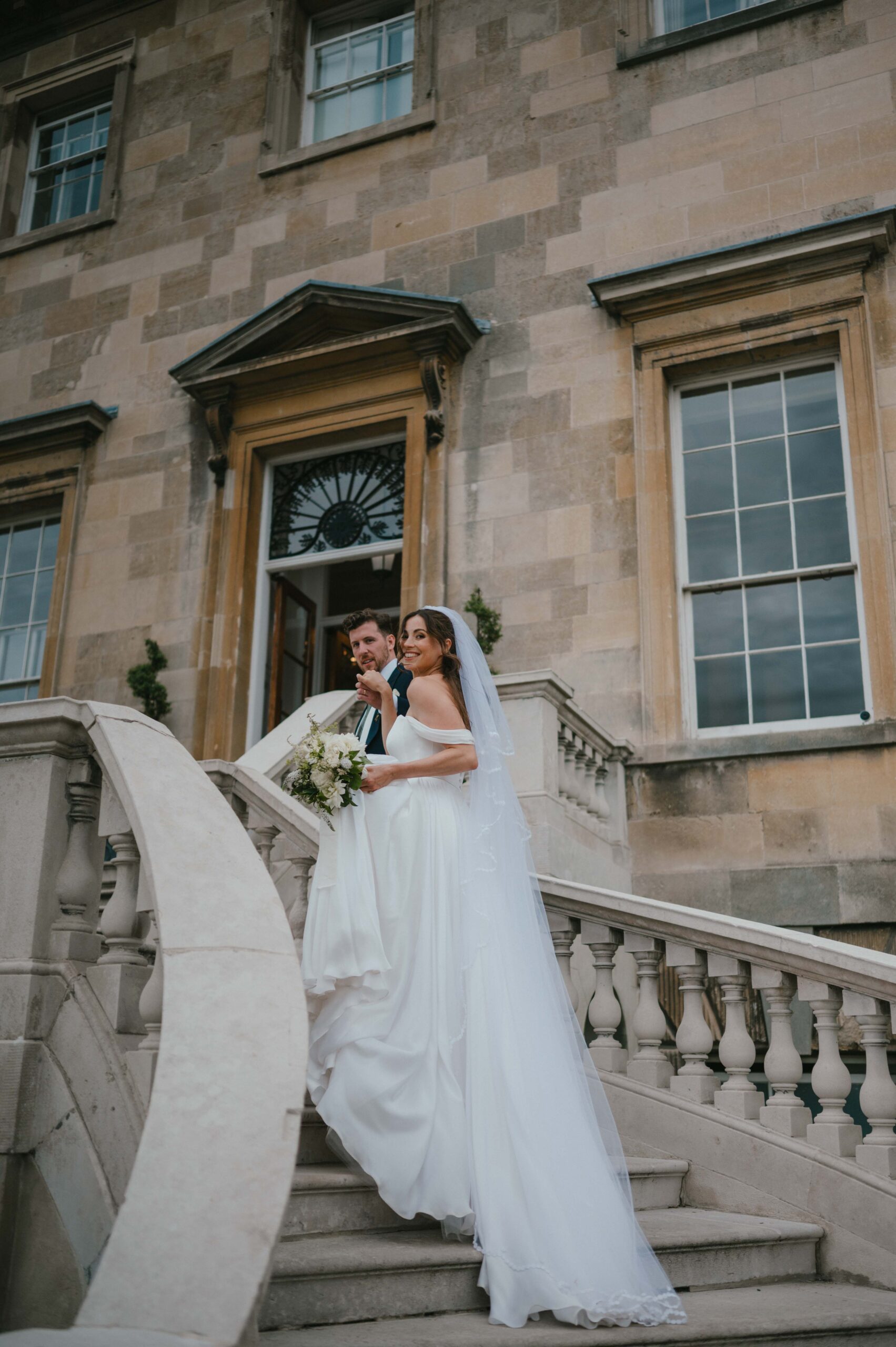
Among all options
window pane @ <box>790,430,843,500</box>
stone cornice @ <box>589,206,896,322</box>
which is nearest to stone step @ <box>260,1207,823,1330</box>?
window pane @ <box>790,430,843,500</box>

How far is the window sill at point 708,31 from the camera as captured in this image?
848 centimetres

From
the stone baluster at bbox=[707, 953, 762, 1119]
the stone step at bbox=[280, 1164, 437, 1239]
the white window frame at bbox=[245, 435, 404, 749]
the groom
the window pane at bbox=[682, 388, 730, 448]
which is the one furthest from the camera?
the white window frame at bbox=[245, 435, 404, 749]

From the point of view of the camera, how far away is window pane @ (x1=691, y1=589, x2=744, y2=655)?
787 centimetres

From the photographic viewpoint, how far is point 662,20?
9172 mm

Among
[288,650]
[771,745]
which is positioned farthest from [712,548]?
[288,650]

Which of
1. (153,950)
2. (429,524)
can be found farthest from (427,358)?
(153,950)

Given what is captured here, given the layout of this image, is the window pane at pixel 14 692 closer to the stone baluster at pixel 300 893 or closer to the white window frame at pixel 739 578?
the white window frame at pixel 739 578

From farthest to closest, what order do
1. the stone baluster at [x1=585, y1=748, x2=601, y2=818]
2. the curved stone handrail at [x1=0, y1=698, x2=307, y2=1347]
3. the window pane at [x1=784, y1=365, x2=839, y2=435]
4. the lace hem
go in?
the window pane at [x1=784, y1=365, x2=839, y2=435], the stone baluster at [x1=585, y1=748, x2=601, y2=818], the lace hem, the curved stone handrail at [x1=0, y1=698, x2=307, y2=1347]

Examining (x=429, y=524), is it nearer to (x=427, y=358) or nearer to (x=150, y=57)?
(x=427, y=358)

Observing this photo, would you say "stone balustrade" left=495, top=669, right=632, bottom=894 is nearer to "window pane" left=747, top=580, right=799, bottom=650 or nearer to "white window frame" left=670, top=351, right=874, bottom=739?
"white window frame" left=670, top=351, right=874, bottom=739

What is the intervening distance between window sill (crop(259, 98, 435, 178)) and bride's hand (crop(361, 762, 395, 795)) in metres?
7.61

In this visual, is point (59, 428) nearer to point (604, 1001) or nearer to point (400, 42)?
point (400, 42)

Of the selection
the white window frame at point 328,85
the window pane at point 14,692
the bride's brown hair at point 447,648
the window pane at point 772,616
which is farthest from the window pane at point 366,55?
the bride's brown hair at point 447,648

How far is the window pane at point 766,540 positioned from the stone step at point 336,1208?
220 inches
